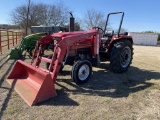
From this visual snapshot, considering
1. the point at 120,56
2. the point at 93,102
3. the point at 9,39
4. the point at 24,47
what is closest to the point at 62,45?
the point at 93,102

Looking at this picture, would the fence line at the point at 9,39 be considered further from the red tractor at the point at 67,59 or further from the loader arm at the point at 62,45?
the red tractor at the point at 67,59

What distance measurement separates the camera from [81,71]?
15.9 feet

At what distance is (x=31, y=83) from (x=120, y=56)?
3.02 meters

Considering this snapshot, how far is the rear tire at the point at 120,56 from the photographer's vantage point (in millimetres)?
5867

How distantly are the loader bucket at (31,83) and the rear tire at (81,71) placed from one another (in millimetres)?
826

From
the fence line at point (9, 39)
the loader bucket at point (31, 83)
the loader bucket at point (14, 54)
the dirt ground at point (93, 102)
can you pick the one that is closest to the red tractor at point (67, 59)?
the loader bucket at point (31, 83)

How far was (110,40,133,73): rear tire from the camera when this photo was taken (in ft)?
19.2

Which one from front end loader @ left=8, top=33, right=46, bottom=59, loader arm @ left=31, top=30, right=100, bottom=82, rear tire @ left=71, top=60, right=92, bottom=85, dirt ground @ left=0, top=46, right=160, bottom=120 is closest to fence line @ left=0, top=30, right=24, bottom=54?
front end loader @ left=8, top=33, right=46, bottom=59

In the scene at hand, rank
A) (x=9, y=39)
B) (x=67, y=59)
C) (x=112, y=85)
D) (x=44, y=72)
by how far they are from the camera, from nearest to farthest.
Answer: (x=44, y=72), (x=112, y=85), (x=67, y=59), (x=9, y=39)

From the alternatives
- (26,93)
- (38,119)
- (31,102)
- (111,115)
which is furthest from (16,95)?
(111,115)

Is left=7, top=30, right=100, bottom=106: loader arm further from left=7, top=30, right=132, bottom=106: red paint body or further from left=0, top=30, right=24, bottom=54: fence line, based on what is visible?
left=0, top=30, right=24, bottom=54: fence line

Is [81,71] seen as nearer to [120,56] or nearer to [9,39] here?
[120,56]

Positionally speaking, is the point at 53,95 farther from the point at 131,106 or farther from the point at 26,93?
the point at 131,106

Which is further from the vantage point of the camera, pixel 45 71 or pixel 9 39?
pixel 9 39
